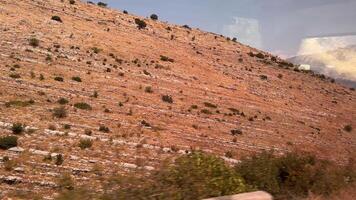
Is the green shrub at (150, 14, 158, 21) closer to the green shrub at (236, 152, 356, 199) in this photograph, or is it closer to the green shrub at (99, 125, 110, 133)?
the green shrub at (99, 125, 110, 133)

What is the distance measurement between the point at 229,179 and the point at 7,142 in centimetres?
1996

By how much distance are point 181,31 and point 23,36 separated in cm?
4334

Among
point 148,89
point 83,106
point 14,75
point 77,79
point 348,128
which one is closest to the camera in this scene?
point 83,106

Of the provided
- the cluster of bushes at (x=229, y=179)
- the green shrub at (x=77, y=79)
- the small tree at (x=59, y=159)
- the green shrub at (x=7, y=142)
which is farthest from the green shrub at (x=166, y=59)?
the cluster of bushes at (x=229, y=179)

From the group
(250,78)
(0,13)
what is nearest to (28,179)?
(0,13)

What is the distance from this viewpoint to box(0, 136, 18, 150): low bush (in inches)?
1137

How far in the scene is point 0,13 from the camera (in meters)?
65.5

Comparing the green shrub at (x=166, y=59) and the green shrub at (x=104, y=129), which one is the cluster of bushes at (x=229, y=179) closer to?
the green shrub at (x=104, y=129)

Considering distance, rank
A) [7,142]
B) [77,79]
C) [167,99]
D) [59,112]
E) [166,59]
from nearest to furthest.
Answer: [7,142]
[59,112]
[77,79]
[167,99]
[166,59]

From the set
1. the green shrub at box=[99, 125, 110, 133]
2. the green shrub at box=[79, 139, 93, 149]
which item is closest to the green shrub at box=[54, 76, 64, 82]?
the green shrub at box=[99, 125, 110, 133]

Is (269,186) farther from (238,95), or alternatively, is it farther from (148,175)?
(238,95)

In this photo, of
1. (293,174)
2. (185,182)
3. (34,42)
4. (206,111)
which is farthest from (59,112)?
(185,182)

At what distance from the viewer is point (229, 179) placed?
42.8 feet

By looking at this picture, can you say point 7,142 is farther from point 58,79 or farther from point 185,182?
point 58,79
